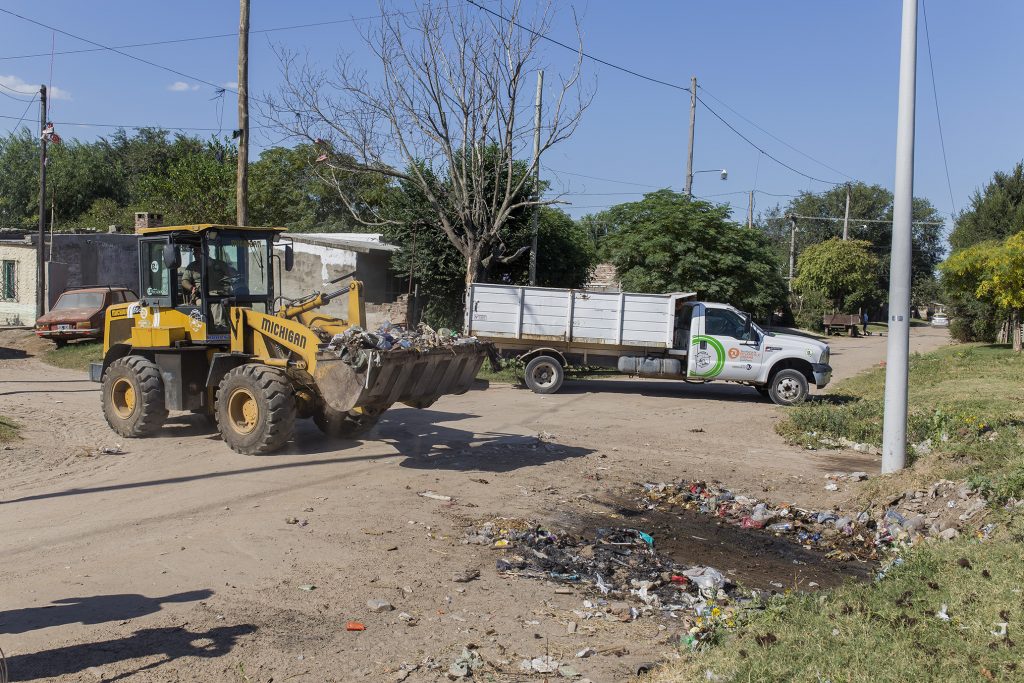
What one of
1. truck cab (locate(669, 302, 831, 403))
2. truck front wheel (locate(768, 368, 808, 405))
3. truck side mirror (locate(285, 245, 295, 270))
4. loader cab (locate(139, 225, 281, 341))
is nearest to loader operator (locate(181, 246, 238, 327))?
loader cab (locate(139, 225, 281, 341))

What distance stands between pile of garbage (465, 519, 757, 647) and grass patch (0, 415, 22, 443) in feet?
24.9

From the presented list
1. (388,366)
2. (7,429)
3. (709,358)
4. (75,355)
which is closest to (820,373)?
(709,358)

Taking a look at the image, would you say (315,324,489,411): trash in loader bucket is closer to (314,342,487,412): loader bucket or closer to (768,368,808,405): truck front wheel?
(314,342,487,412): loader bucket

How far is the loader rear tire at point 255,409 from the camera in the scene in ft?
35.5

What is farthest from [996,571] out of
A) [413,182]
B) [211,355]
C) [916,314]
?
[916,314]

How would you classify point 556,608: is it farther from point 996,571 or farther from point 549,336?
point 549,336

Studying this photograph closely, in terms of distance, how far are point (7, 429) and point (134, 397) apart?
5.99 ft

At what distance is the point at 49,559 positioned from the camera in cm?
688

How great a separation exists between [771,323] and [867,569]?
52117mm

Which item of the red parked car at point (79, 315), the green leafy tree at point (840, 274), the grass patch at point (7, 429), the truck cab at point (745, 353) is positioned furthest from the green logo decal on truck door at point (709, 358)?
the green leafy tree at point (840, 274)

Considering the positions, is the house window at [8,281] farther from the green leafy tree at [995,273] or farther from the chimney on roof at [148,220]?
the green leafy tree at [995,273]

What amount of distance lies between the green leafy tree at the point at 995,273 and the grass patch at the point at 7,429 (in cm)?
2962

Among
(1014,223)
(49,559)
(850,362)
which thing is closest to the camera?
(49,559)

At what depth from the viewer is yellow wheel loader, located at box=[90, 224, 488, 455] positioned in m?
10.9
